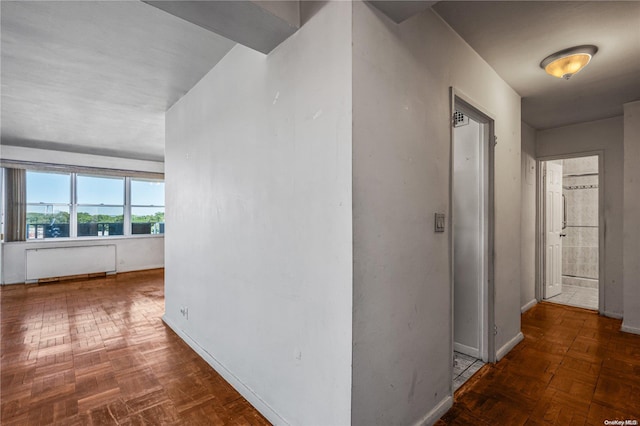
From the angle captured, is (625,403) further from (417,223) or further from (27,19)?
(27,19)

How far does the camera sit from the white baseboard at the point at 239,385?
1.90m

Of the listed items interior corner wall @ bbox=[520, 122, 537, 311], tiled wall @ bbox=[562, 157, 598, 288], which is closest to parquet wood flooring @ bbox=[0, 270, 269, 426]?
interior corner wall @ bbox=[520, 122, 537, 311]

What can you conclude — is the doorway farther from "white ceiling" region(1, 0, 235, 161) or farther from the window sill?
the window sill

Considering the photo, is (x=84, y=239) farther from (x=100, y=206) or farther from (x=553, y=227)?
(x=553, y=227)

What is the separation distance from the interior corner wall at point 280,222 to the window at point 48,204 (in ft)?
17.9

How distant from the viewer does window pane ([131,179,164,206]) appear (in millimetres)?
7258

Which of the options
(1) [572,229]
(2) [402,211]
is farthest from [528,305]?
(2) [402,211]

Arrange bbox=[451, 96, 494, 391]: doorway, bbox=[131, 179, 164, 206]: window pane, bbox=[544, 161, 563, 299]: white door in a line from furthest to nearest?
bbox=[131, 179, 164, 206]: window pane → bbox=[544, 161, 563, 299]: white door → bbox=[451, 96, 494, 391]: doorway

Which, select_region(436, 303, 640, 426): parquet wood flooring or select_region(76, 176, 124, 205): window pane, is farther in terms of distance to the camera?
select_region(76, 176, 124, 205): window pane

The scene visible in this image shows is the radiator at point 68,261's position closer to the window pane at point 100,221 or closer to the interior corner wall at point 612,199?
the window pane at point 100,221

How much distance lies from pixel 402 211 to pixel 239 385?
1823 mm

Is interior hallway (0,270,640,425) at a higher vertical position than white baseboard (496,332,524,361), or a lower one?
lower

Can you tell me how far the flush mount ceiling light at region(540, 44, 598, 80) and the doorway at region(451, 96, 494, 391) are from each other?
2.00 feet

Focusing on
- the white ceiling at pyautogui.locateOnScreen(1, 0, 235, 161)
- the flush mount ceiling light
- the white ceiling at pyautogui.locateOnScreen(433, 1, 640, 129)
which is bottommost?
the flush mount ceiling light
